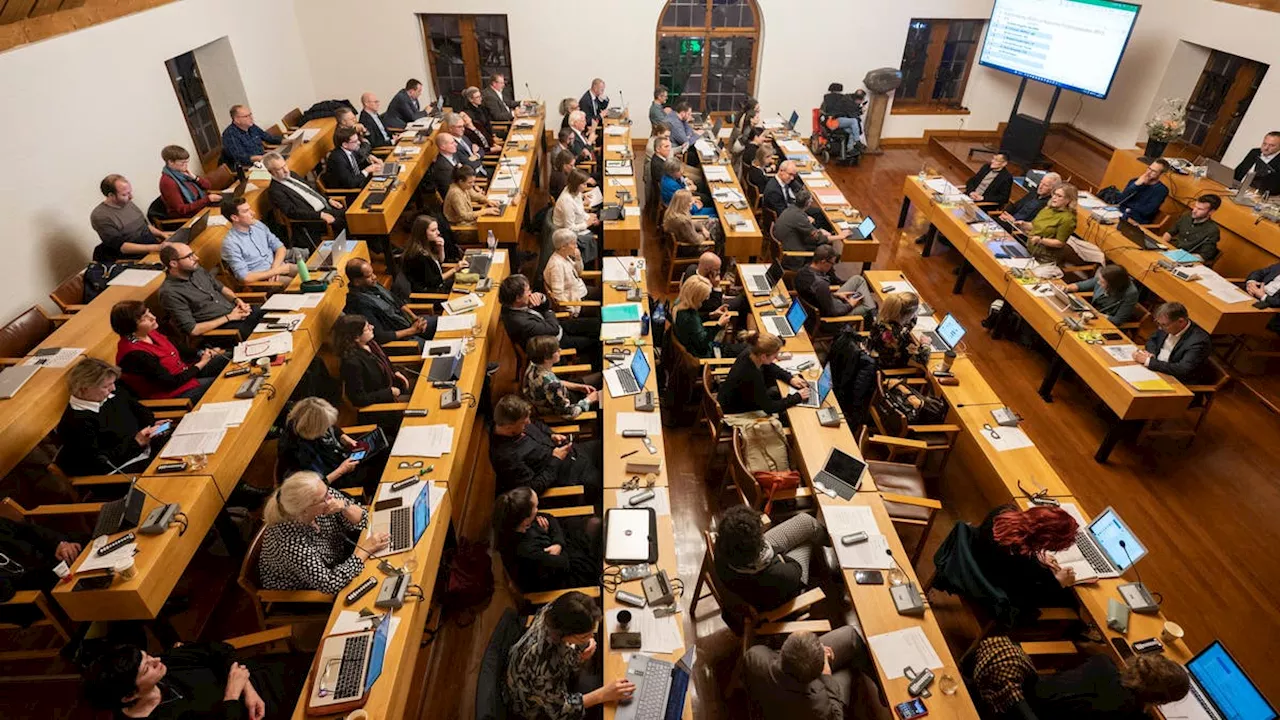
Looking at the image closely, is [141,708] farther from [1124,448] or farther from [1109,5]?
[1109,5]

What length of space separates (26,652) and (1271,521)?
320 inches

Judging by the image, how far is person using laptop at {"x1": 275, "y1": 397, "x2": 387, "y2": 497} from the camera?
3938 mm

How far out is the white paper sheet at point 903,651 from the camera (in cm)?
329

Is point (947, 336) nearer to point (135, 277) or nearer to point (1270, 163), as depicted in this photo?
point (1270, 163)

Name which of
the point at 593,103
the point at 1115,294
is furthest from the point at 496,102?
the point at 1115,294

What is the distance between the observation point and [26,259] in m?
5.75

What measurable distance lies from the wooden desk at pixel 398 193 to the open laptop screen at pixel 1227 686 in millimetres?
7331

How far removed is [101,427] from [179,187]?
3.75 metres

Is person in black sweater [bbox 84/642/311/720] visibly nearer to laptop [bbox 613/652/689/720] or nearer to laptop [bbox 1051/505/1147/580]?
laptop [bbox 613/652/689/720]

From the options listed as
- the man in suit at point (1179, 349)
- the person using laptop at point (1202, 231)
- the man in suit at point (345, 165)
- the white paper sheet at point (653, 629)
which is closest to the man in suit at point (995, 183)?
the person using laptop at point (1202, 231)

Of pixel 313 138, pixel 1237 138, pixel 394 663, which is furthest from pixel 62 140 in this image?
pixel 1237 138

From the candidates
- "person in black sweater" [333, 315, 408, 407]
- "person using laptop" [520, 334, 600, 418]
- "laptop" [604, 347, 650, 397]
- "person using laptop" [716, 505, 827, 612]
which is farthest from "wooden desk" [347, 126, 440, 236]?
"person using laptop" [716, 505, 827, 612]

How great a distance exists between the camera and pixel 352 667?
3066 millimetres

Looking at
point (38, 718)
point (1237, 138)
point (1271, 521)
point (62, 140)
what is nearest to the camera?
point (38, 718)
